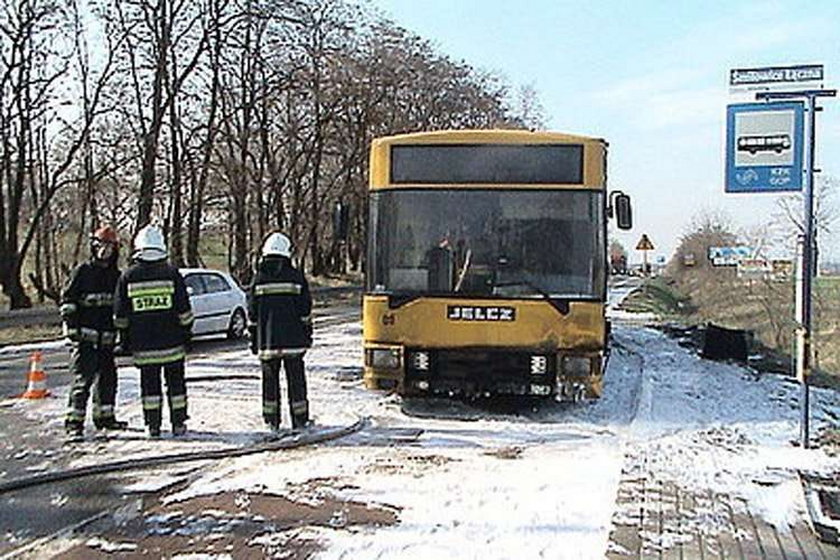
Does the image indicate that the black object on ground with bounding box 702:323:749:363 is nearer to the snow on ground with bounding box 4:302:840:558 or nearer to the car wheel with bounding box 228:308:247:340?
the snow on ground with bounding box 4:302:840:558

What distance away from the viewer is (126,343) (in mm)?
9328

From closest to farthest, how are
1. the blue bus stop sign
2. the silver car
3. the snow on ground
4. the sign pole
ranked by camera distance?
the snow on ground < the sign pole < the blue bus stop sign < the silver car

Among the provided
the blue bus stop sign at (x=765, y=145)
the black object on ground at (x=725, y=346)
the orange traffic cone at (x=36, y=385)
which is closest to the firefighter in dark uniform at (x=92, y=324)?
the orange traffic cone at (x=36, y=385)

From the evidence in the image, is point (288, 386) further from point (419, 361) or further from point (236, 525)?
point (236, 525)

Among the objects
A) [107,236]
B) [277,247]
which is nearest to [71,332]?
[107,236]

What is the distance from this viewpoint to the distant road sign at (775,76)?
867cm

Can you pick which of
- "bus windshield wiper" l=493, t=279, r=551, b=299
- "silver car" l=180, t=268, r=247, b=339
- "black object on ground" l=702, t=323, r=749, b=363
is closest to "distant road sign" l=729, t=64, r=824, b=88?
"bus windshield wiper" l=493, t=279, r=551, b=299

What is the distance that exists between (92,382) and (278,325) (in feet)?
6.04

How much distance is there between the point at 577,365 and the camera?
33.1ft

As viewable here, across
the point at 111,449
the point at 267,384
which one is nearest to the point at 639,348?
the point at 267,384

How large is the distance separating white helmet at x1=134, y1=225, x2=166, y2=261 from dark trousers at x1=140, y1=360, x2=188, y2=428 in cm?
99

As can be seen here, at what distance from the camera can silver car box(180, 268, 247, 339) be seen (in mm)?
20062

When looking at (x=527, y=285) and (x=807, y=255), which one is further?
(x=527, y=285)

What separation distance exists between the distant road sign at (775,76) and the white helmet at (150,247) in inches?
212
